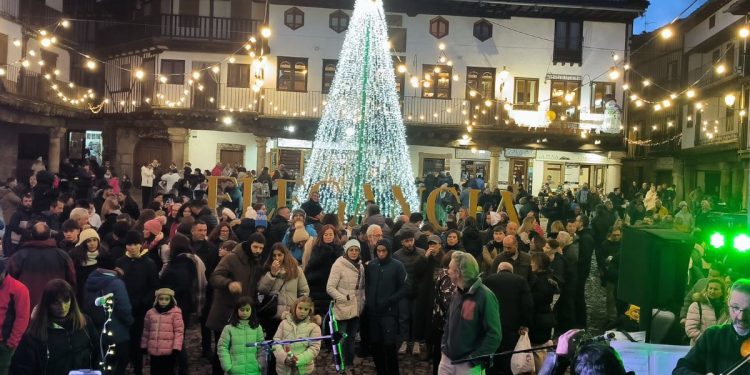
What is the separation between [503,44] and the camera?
3045 centimetres

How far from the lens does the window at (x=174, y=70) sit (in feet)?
96.1

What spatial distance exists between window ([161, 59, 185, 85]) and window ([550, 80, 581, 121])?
1677cm

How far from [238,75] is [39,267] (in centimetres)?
2378

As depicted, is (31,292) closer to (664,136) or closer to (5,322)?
(5,322)

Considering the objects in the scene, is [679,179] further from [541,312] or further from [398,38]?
[541,312]

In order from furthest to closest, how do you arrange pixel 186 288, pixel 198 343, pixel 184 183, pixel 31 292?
pixel 184 183
pixel 198 343
pixel 186 288
pixel 31 292

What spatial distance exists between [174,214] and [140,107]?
19686 millimetres

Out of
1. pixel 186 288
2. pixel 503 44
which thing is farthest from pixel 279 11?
pixel 186 288

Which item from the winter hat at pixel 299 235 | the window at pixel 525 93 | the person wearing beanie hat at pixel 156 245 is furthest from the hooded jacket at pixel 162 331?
the window at pixel 525 93

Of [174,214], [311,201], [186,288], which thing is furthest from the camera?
[311,201]

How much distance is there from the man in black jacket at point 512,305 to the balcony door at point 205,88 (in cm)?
2410

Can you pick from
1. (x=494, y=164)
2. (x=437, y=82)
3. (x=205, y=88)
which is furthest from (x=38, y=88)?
(x=494, y=164)

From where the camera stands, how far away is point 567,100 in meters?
30.5

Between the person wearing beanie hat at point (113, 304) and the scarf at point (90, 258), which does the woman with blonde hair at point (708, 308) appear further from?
the scarf at point (90, 258)
